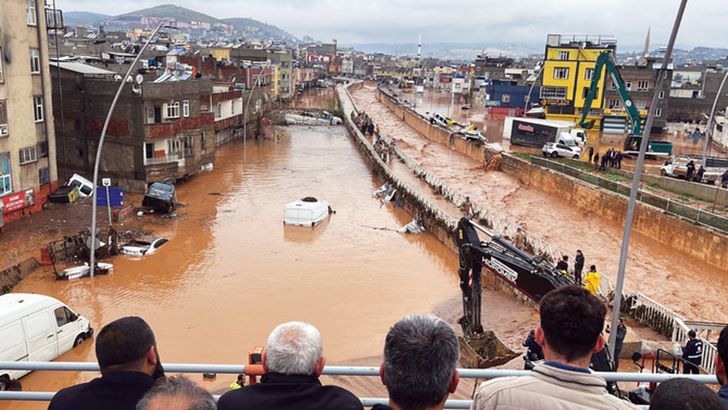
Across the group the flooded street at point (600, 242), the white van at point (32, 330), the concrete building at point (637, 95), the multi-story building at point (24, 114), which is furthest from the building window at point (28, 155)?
the concrete building at point (637, 95)

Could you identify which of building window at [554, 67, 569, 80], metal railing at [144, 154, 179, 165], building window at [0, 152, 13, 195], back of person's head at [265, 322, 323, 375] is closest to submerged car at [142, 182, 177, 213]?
metal railing at [144, 154, 179, 165]

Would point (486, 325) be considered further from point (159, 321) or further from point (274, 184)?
point (274, 184)

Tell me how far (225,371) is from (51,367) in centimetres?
106

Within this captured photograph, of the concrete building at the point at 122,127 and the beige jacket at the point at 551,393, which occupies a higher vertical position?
the beige jacket at the point at 551,393

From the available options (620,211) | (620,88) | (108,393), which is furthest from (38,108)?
(620,88)

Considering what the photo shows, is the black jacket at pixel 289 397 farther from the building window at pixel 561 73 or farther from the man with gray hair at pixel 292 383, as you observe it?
the building window at pixel 561 73

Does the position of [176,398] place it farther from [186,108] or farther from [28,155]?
Result: [186,108]

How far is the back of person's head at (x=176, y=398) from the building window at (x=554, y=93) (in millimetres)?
58583

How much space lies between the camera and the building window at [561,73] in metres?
55.9

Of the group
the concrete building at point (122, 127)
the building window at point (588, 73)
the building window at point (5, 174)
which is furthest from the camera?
the building window at point (588, 73)

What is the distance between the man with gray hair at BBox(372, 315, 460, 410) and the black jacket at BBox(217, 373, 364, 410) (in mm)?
222

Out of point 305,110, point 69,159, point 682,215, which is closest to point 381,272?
point 682,215

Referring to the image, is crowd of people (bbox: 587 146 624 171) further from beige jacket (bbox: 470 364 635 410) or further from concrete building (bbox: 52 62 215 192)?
beige jacket (bbox: 470 364 635 410)

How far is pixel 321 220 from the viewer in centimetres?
2730
